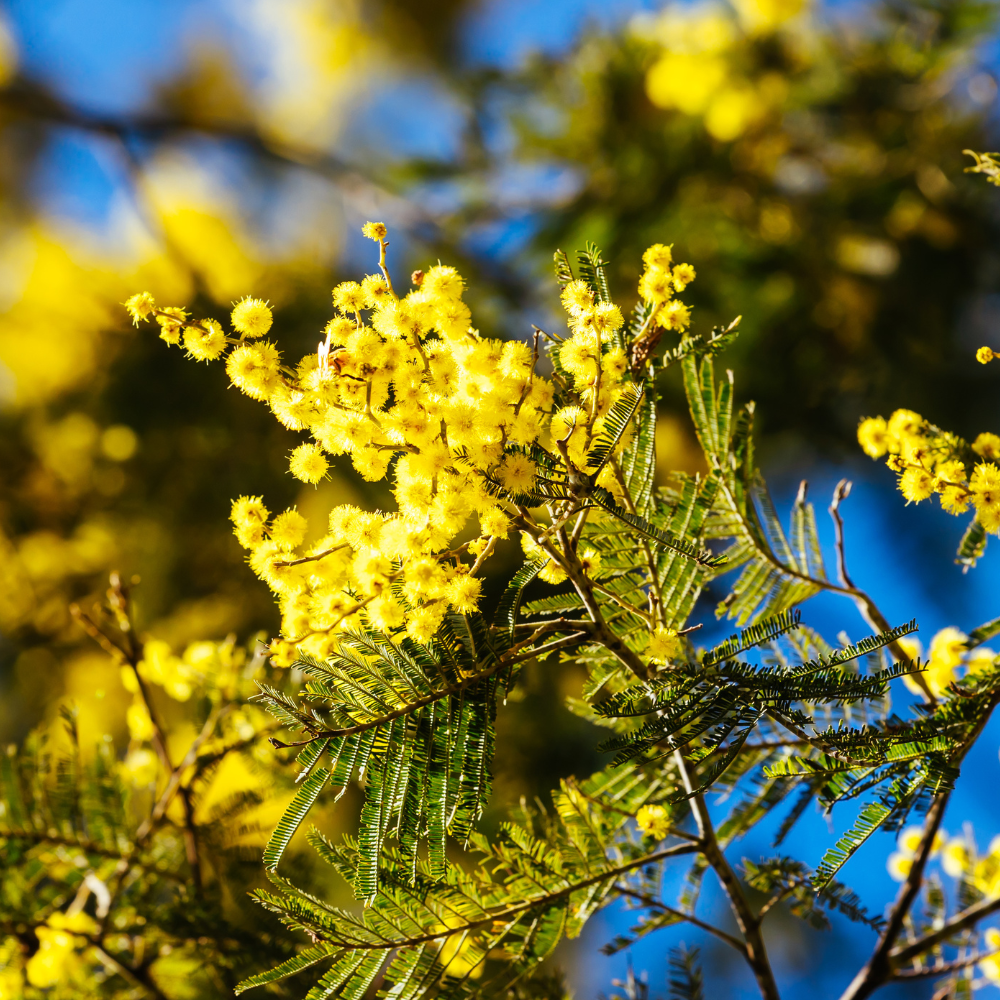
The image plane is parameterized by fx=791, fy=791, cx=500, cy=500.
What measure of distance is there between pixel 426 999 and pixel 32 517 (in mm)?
2571

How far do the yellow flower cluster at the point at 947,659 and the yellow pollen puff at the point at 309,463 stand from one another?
601mm

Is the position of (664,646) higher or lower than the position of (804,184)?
lower

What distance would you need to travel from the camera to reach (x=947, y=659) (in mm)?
797

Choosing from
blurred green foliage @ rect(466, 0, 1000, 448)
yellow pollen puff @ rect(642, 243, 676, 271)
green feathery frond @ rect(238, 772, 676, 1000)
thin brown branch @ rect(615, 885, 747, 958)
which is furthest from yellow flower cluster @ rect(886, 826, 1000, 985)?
blurred green foliage @ rect(466, 0, 1000, 448)

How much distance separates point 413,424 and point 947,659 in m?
0.59

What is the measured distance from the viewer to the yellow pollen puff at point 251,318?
0.69 meters

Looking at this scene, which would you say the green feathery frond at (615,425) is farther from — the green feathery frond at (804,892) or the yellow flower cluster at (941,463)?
the green feathery frond at (804,892)

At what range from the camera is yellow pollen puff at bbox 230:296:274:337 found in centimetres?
69

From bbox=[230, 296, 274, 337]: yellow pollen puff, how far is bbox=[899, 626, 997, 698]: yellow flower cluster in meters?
0.69

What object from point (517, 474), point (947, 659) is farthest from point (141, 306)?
point (947, 659)

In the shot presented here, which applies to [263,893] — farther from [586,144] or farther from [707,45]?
[707,45]

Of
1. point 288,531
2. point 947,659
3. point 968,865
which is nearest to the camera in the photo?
point 288,531

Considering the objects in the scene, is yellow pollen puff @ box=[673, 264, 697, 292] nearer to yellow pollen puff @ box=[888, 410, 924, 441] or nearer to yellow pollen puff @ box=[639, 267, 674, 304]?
yellow pollen puff @ box=[639, 267, 674, 304]

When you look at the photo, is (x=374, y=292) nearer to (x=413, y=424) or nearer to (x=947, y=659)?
(x=413, y=424)
